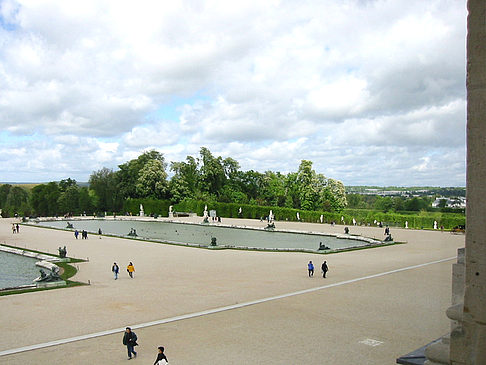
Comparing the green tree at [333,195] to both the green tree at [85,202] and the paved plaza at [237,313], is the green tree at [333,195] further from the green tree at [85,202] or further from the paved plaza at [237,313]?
the paved plaza at [237,313]

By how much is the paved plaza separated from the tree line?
4629cm

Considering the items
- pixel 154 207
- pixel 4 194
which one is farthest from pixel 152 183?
pixel 4 194

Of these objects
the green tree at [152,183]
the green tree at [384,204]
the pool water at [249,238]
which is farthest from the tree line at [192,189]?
the green tree at [384,204]

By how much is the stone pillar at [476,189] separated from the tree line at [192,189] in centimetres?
6376

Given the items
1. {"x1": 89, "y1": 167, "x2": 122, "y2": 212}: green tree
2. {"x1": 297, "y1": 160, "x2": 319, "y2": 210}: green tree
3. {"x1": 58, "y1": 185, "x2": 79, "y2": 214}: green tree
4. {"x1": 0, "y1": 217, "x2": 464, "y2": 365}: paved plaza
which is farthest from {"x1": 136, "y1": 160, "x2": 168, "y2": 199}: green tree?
{"x1": 0, "y1": 217, "x2": 464, "y2": 365}: paved plaza

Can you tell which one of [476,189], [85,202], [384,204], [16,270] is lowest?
[16,270]

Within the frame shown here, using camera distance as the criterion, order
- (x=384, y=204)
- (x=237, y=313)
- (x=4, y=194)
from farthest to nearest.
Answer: (x=384, y=204), (x=4, y=194), (x=237, y=313)

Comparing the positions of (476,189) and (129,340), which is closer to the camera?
(476,189)

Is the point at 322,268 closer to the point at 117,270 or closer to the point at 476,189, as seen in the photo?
the point at 117,270

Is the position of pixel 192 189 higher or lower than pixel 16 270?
higher

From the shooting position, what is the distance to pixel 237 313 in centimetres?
1389

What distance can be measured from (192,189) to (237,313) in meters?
62.0

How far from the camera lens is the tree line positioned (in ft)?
234

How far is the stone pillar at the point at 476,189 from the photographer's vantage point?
4.62 metres
